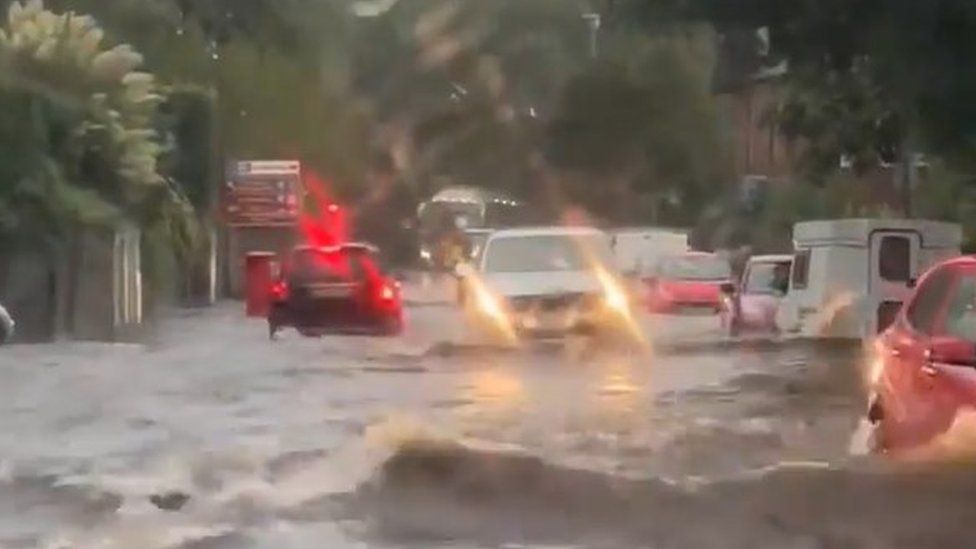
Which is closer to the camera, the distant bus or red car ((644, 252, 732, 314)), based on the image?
red car ((644, 252, 732, 314))

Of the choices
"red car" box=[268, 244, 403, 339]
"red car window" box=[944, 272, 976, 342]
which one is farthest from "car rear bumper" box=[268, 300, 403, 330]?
"red car window" box=[944, 272, 976, 342]

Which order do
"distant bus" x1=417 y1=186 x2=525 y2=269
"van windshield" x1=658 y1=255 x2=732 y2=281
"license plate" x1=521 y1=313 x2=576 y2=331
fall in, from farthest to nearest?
1. "distant bus" x1=417 y1=186 x2=525 y2=269
2. "van windshield" x1=658 y1=255 x2=732 y2=281
3. "license plate" x1=521 y1=313 x2=576 y2=331

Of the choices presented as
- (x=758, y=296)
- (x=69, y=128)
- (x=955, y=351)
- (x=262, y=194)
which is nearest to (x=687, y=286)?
(x=262, y=194)

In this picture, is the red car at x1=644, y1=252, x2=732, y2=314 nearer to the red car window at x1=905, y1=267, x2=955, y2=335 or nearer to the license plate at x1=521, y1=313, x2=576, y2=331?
the license plate at x1=521, y1=313, x2=576, y2=331

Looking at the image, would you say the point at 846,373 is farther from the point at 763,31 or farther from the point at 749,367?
the point at 763,31

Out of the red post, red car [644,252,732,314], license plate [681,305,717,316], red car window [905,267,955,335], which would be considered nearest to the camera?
red car window [905,267,955,335]

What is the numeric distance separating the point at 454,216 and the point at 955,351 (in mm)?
73813

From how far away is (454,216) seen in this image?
3339 inches

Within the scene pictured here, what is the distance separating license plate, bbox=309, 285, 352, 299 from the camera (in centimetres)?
3375

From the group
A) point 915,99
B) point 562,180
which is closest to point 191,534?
point 915,99

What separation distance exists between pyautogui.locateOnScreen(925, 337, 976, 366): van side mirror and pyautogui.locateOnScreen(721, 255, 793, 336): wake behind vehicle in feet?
67.0

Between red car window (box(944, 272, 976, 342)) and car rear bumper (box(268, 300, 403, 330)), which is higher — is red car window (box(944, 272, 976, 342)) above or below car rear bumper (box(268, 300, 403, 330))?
above

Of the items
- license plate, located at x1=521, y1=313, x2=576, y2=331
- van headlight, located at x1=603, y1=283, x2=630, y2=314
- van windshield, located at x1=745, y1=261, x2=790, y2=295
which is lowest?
license plate, located at x1=521, y1=313, x2=576, y2=331

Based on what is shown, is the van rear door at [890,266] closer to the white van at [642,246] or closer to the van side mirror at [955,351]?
the van side mirror at [955,351]
